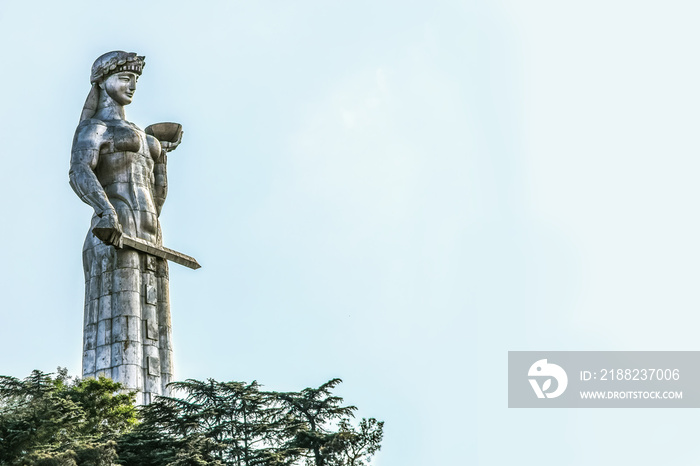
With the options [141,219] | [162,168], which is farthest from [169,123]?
[141,219]

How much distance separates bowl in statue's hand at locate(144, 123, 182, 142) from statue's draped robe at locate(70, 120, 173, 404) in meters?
0.90

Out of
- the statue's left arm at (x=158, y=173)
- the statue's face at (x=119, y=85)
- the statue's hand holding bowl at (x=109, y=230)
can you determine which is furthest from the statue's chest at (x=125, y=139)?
the statue's hand holding bowl at (x=109, y=230)

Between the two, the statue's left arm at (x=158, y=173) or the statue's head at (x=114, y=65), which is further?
the statue's left arm at (x=158, y=173)

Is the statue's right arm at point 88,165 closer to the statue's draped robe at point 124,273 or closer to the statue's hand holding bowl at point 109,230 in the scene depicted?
the statue's draped robe at point 124,273

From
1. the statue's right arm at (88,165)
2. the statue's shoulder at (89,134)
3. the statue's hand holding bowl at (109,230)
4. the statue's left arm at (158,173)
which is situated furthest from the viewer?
the statue's left arm at (158,173)

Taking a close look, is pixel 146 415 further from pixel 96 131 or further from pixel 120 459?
pixel 96 131

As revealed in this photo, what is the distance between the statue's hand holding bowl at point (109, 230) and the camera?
26125 mm

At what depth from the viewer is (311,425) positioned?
875 inches

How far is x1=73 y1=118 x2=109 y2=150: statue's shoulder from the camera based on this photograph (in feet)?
89.1

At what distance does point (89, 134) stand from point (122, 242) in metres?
2.49

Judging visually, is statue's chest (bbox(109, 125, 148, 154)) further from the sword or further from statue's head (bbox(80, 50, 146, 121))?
the sword

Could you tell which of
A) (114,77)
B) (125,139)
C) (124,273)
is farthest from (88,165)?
(124,273)

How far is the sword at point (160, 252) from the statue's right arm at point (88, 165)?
807mm

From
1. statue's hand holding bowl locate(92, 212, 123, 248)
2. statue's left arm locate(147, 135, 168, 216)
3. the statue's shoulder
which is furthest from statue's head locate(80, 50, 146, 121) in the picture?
statue's hand holding bowl locate(92, 212, 123, 248)
